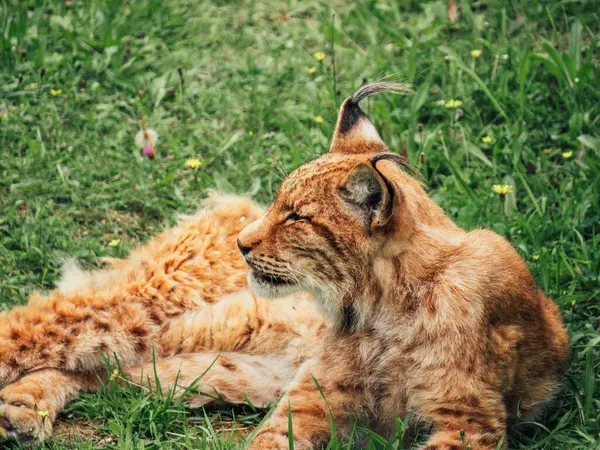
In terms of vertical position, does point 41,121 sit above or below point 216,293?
above

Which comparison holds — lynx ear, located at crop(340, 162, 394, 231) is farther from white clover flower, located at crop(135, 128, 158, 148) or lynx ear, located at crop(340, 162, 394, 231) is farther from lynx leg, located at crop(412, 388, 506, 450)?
white clover flower, located at crop(135, 128, 158, 148)

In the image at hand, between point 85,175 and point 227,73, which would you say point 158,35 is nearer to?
point 227,73

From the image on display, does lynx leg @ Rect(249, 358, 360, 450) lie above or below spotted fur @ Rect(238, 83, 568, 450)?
below

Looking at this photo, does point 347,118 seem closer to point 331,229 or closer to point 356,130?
point 356,130

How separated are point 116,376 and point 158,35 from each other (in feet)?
12.8

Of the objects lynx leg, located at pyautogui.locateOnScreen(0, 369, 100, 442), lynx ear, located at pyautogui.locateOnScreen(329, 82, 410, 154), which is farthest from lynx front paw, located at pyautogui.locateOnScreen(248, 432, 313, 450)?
lynx ear, located at pyautogui.locateOnScreen(329, 82, 410, 154)

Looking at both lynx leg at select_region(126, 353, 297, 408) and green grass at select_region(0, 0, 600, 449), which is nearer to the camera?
lynx leg at select_region(126, 353, 297, 408)

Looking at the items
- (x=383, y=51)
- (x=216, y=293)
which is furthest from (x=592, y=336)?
(x=383, y=51)

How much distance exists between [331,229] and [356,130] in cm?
81

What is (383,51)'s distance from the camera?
7.39m

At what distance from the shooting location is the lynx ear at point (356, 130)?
15.4 feet

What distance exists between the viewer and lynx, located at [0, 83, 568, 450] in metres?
4.10

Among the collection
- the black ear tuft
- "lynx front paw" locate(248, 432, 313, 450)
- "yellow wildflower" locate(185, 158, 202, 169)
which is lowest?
"lynx front paw" locate(248, 432, 313, 450)

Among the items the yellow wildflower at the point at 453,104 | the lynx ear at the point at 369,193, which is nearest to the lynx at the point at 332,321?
the lynx ear at the point at 369,193
